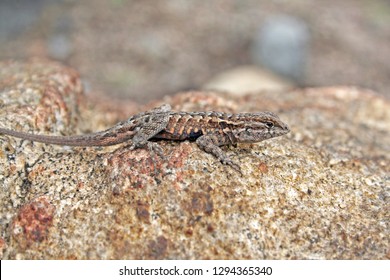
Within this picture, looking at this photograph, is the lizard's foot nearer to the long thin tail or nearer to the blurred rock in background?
the long thin tail

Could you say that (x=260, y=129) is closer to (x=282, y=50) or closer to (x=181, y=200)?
(x=181, y=200)

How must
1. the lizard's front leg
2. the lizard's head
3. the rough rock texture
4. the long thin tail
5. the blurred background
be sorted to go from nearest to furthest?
the rough rock texture → the lizard's front leg → the long thin tail → the lizard's head → the blurred background

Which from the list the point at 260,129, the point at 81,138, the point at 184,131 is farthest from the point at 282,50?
the point at 81,138

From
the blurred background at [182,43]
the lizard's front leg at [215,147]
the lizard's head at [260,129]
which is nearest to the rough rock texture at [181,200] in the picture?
the lizard's front leg at [215,147]

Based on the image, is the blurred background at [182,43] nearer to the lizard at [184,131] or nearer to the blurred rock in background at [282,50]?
the blurred rock in background at [282,50]

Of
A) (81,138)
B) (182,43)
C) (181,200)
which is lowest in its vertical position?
(181,200)

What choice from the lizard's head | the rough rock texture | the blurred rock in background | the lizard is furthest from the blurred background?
the lizard's head
